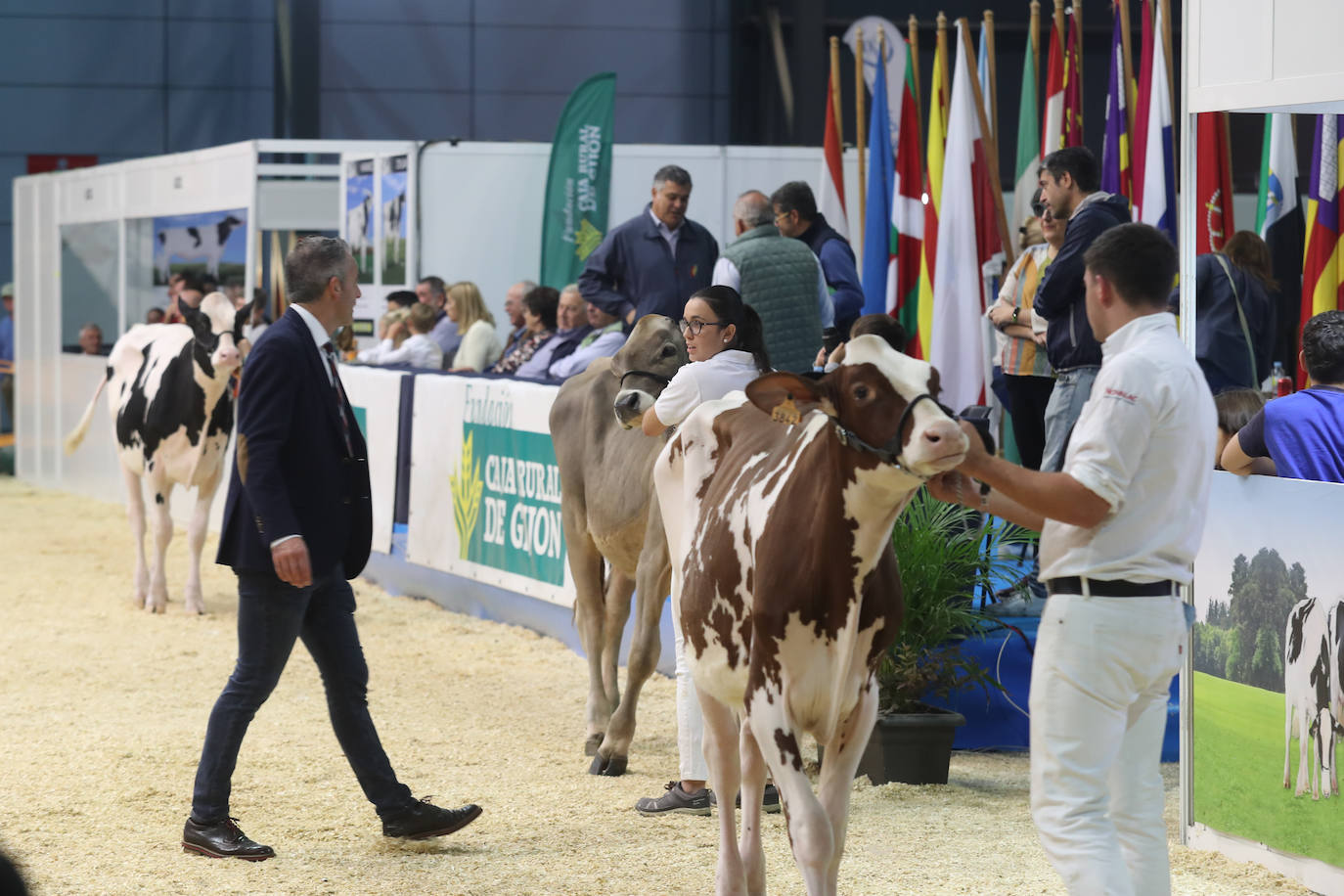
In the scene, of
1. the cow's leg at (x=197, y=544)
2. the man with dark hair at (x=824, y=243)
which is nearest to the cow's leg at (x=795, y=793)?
the man with dark hair at (x=824, y=243)

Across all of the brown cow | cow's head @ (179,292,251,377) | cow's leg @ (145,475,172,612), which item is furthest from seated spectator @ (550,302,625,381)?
cow's leg @ (145,475,172,612)

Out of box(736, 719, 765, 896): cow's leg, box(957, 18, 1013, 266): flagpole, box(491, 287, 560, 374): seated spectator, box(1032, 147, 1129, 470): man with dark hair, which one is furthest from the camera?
box(491, 287, 560, 374): seated spectator

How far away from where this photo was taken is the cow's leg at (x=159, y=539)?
10594 mm

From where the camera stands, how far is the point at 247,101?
79.3 ft

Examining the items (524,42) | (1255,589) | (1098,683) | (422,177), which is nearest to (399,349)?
(422,177)

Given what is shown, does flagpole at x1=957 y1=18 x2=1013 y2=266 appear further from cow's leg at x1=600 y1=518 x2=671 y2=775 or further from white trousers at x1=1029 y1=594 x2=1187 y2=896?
white trousers at x1=1029 y1=594 x2=1187 y2=896

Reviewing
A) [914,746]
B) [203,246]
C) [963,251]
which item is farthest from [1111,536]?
[203,246]

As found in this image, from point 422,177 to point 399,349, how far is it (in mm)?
2160

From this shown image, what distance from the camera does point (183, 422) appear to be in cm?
1068

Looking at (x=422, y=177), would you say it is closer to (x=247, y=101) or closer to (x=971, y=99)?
(x=971, y=99)

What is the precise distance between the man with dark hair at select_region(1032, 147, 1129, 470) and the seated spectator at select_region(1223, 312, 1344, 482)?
122cm

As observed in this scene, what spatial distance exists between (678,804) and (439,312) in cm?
834

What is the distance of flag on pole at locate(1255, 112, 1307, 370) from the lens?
8.48m

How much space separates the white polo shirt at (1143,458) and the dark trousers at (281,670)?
2.58 m
